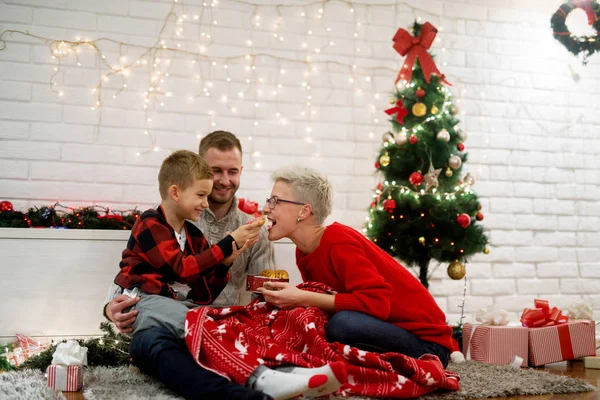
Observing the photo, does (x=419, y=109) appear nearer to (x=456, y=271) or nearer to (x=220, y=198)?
(x=456, y=271)

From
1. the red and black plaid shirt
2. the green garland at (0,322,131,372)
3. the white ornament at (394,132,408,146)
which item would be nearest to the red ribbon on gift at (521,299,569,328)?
the white ornament at (394,132,408,146)

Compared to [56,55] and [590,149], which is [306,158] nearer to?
[56,55]

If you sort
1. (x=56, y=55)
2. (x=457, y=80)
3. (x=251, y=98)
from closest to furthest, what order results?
(x=56, y=55)
(x=251, y=98)
(x=457, y=80)

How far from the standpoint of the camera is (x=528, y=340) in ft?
10.2

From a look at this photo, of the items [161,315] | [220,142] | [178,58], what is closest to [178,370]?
[161,315]

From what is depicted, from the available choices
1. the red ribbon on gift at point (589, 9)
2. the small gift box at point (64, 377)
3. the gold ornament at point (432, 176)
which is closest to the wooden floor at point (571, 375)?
the small gift box at point (64, 377)

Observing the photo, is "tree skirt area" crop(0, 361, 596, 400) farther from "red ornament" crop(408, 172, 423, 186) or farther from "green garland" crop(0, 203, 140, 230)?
"red ornament" crop(408, 172, 423, 186)

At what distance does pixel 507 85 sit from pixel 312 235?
2.65m

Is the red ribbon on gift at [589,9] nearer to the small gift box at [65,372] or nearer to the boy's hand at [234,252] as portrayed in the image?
the boy's hand at [234,252]

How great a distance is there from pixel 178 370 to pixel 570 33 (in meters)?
3.43

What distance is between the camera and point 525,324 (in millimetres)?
3266

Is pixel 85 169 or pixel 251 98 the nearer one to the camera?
pixel 85 169

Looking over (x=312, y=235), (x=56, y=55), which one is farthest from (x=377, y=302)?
(x=56, y=55)

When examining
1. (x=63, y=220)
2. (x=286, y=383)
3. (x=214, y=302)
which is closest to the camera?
(x=286, y=383)
